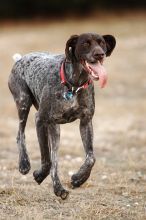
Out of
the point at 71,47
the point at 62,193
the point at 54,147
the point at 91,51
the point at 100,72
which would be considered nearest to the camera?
the point at 100,72

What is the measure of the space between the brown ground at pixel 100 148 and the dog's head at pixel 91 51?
56.8 inches

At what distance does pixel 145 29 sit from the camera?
2878 centimetres

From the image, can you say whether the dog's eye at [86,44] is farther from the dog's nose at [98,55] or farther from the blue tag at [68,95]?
the blue tag at [68,95]

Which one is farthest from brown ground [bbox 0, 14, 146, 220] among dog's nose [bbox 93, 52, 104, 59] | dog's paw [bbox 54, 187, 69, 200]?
dog's nose [bbox 93, 52, 104, 59]

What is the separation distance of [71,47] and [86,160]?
124 cm

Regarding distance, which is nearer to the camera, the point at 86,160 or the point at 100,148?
the point at 86,160

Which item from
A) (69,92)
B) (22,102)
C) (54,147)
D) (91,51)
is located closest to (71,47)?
(91,51)

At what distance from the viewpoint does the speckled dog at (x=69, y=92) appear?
747 cm

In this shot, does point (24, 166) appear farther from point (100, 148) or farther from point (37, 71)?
point (100, 148)

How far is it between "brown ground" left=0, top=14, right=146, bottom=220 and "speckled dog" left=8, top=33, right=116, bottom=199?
1.30 feet

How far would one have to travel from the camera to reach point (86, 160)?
26.1 feet

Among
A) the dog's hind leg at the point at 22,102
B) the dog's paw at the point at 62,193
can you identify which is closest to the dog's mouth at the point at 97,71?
the dog's paw at the point at 62,193

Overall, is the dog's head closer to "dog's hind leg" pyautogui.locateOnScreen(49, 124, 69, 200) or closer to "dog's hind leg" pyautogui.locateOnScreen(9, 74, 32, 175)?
"dog's hind leg" pyautogui.locateOnScreen(49, 124, 69, 200)

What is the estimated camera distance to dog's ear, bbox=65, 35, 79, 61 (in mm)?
7574
